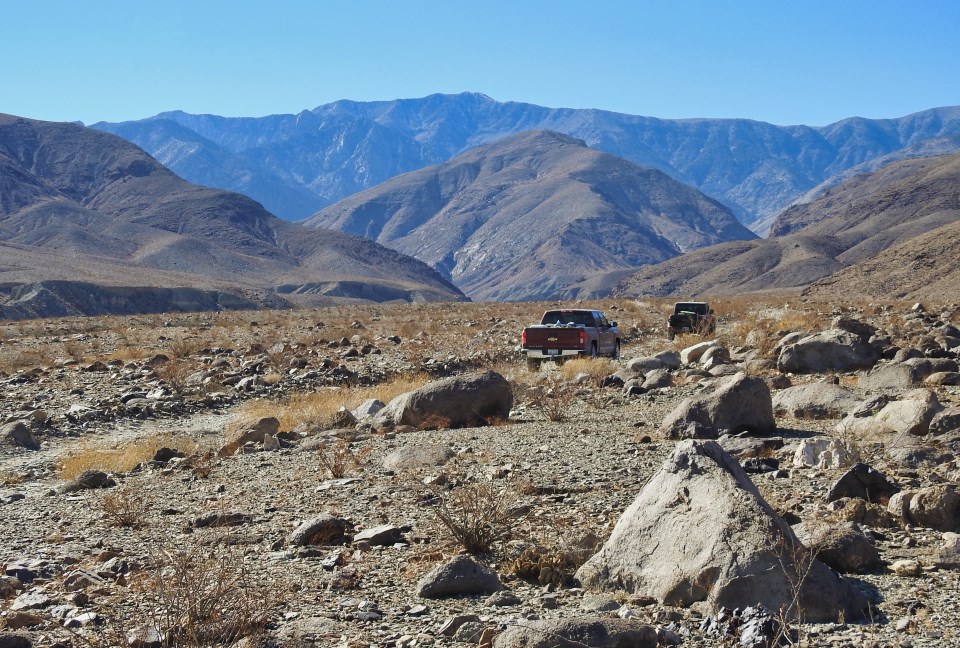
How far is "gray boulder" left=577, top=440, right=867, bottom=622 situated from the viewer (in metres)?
5.29

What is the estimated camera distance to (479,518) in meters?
7.14

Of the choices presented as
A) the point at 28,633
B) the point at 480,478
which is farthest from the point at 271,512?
the point at 28,633

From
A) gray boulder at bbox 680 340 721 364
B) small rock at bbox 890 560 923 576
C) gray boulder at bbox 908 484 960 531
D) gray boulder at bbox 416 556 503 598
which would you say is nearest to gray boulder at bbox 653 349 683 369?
gray boulder at bbox 680 340 721 364

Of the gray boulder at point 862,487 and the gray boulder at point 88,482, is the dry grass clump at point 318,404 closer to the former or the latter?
the gray boulder at point 88,482

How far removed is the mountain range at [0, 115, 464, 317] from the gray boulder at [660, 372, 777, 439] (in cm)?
7435

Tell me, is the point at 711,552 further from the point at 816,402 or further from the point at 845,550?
the point at 816,402

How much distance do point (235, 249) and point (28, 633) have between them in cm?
14785

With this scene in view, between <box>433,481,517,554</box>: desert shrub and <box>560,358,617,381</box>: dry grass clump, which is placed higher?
<box>433,481,517,554</box>: desert shrub

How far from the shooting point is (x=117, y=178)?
165750 mm

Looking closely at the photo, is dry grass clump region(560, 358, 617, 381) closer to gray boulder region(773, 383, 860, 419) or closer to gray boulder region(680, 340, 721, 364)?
gray boulder region(680, 340, 721, 364)

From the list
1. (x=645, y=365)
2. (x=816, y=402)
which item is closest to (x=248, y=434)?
(x=816, y=402)

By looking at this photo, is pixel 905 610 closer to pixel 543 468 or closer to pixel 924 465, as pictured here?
pixel 924 465

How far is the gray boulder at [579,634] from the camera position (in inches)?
186

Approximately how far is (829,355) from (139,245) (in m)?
129
